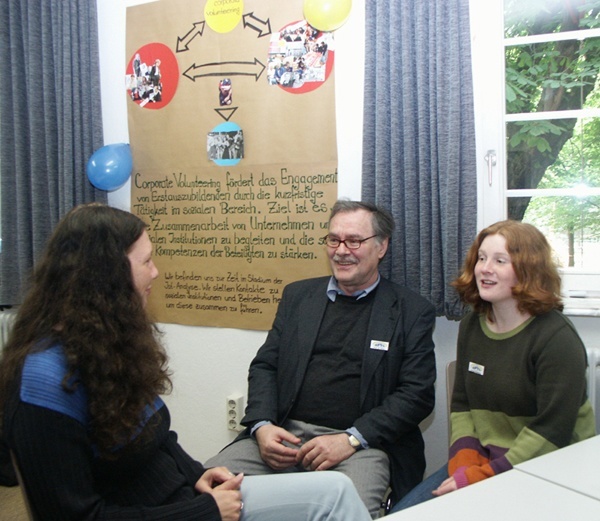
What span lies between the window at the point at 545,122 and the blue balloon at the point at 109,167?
5.78 feet

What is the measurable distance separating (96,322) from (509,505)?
0.90 m

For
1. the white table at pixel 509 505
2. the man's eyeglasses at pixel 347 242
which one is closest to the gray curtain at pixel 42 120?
Answer: the man's eyeglasses at pixel 347 242

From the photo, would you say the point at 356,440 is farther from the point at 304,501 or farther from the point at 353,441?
the point at 304,501

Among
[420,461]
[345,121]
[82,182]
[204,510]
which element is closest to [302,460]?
[420,461]

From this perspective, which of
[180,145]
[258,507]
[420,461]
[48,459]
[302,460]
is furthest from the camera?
[180,145]

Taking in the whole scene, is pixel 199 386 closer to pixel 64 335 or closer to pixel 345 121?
pixel 345 121

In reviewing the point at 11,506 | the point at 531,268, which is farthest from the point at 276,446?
the point at 11,506

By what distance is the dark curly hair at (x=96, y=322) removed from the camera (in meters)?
1.08

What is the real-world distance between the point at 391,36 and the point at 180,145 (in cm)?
120

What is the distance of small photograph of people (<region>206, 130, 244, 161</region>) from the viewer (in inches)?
102

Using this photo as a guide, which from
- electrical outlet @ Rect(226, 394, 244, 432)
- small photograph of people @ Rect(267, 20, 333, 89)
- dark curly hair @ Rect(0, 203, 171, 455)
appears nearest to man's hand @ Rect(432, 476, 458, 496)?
dark curly hair @ Rect(0, 203, 171, 455)

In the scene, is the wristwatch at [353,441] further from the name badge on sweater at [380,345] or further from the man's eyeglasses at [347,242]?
the man's eyeglasses at [347,242]

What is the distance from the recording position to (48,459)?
3.26ft

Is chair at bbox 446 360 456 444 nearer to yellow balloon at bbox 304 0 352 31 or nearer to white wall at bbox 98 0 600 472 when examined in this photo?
white wall at bbox 98 0 600 472
